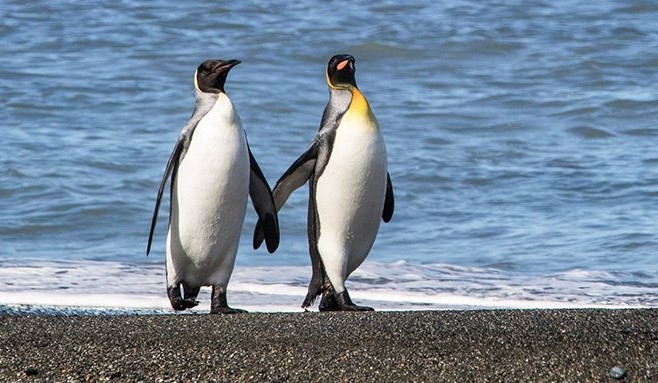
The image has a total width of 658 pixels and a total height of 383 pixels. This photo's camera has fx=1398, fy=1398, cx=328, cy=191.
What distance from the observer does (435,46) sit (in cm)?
1582

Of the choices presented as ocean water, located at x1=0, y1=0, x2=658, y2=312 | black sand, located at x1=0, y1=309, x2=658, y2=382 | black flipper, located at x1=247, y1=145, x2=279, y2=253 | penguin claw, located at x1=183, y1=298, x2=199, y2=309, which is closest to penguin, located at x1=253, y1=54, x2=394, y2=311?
black flipper, located at x1=247, y1=145, x2=279, y2=253

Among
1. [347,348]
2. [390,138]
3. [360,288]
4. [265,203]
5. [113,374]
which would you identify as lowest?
[390,138]

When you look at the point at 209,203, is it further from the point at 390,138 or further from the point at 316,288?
the point at 390,138

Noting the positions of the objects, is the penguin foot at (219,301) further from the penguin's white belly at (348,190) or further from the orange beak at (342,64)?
the orange beak at (342,64)

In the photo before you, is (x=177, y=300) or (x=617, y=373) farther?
(x=177, y=300)

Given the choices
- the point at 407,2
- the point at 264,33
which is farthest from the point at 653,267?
the point at 407,2

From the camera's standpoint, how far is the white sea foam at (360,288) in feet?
22.2

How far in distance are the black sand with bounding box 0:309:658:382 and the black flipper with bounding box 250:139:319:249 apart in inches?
47.5

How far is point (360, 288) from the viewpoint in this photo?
291 inches

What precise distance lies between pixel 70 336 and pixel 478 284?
3.24 m

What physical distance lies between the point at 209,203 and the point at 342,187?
58 centimetres

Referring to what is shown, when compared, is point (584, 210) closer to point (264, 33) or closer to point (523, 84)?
point (523, 84)

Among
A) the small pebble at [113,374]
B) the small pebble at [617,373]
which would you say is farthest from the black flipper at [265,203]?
the small pebble at [617,373]

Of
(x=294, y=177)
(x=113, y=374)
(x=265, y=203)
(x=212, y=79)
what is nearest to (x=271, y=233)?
(x=265, y=203)
